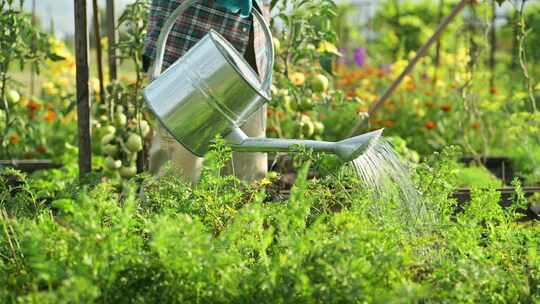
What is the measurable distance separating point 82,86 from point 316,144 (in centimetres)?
110

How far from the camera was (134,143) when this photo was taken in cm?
296

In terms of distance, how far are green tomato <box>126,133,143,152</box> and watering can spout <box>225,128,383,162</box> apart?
40.3 inches

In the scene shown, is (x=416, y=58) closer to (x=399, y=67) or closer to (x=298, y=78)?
(x=298, y=78)

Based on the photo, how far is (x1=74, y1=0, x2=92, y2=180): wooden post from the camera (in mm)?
2664

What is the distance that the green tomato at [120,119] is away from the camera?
3.10m

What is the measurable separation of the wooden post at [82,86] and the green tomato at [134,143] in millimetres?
227

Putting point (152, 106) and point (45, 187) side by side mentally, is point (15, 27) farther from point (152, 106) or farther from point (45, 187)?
point (152, 106)

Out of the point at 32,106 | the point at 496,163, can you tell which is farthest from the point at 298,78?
the point at 32,106

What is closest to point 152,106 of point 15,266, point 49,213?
point 49,213

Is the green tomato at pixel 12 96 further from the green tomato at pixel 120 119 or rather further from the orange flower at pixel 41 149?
the orange flower at pixel 41 149

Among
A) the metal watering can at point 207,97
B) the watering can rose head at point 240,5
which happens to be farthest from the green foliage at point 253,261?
the watering can rose head at point 240,5

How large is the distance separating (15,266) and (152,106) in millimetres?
557

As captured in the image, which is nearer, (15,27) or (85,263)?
(85,263)

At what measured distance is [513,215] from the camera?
1.79m
